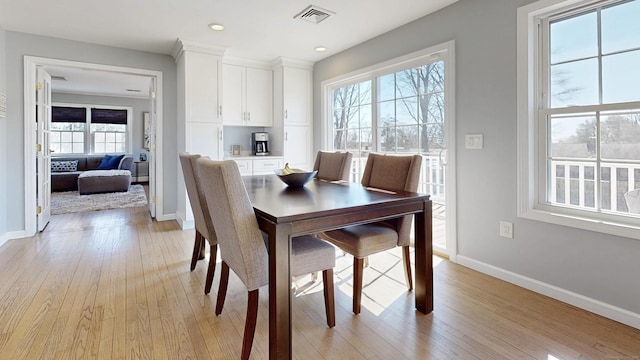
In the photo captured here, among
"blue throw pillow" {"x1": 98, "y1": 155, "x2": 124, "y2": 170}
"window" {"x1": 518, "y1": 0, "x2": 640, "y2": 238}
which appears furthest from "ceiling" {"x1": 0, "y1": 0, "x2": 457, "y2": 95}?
"blue throw pillow" {"x1": 98, "y1": 155, "x2": 124, "y2": 170}

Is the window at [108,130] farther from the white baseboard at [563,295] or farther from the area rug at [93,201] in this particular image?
the white baseboard at [563,295]

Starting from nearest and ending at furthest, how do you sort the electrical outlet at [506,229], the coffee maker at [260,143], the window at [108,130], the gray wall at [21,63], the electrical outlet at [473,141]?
the electrical outlet at [506,229] < the electrical outlet at [473,141] < the gray wall at [21,63] < the coffee maker at [260,143] < the window at [108,130]

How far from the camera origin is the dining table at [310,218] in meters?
1.42

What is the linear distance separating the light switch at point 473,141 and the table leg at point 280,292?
194 cm

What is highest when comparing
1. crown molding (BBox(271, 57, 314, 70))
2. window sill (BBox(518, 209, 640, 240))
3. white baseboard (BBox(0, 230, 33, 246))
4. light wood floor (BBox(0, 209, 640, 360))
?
crown molding (BBox(271, 57, 314, 70))

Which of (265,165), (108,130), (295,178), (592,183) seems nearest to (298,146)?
(265,165)

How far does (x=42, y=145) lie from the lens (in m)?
3.93

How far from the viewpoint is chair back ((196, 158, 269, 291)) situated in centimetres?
144

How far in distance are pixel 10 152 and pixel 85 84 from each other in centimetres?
424

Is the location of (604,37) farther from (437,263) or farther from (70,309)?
(70,309)

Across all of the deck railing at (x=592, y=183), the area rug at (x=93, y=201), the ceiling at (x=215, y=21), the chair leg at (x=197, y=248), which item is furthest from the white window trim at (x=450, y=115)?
the area rug at (x=93, y=201)

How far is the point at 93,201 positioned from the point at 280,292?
20.0 feet

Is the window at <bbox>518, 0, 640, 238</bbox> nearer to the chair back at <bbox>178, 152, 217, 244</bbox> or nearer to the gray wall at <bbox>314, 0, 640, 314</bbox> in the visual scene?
the gray wall at <bbox>314, 0, 640, 314</bbox>

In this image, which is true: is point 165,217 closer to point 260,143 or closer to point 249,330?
point 260,143
